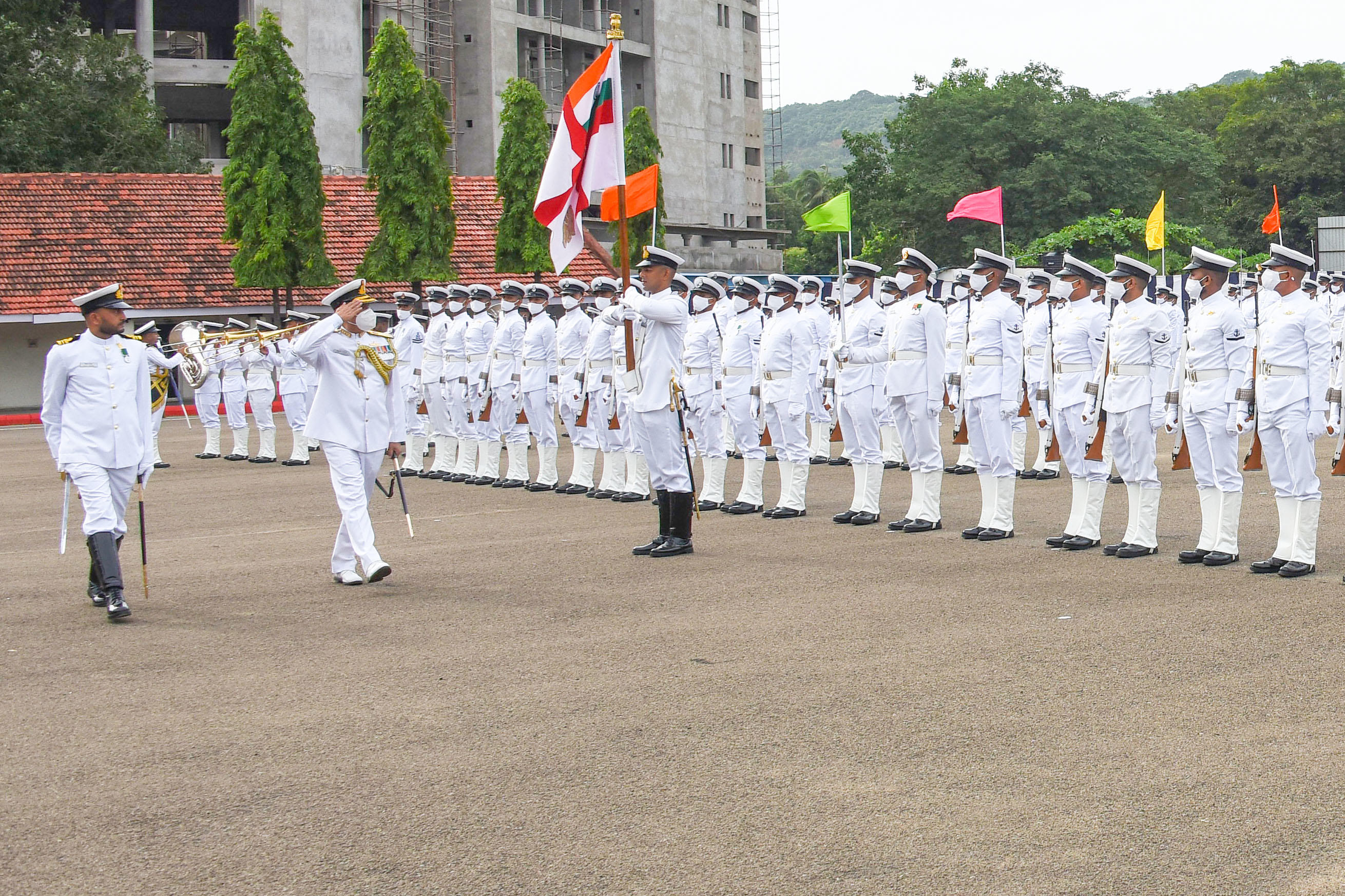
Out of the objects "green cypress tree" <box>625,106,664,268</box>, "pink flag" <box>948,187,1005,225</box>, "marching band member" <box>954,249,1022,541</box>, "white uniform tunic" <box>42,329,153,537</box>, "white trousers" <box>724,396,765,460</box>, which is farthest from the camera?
"green cypress tree" <box>625,106,664,268</box>

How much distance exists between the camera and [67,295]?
33594 mm

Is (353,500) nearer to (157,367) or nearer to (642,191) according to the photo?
(157,367)

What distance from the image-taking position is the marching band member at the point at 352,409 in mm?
10000

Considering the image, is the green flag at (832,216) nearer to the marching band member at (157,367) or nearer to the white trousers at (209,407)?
the marching band member at (157,367)

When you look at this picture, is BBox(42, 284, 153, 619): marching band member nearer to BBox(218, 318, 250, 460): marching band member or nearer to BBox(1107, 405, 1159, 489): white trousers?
BBox(1107, 405, 1159, 489): white trousers

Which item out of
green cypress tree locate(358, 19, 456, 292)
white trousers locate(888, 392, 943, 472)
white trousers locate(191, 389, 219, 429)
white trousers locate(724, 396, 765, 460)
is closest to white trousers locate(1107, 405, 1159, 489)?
white trousers locate(888, 392, 943, 472)

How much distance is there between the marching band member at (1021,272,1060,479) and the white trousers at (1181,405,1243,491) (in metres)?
5.60

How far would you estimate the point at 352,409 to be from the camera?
10117 mm

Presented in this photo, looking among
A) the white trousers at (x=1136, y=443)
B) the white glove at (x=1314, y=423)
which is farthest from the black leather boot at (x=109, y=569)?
the white glove at (x=1314, y=423)

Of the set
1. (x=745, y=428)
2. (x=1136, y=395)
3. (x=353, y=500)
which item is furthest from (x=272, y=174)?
(x=1136, y=395)

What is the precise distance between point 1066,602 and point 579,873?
16.0ft

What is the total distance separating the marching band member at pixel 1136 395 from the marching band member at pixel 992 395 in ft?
3.21

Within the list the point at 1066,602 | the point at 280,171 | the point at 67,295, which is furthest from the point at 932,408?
the point at 67,295

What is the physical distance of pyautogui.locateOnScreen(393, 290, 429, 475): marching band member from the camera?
1875 cm
